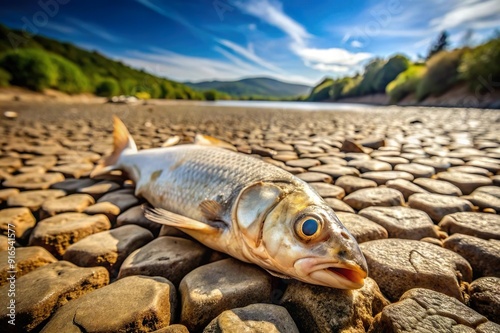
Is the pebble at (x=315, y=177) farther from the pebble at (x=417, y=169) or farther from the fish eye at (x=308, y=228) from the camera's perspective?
the fish eye at (x=308, y=228)

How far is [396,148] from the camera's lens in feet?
16.0

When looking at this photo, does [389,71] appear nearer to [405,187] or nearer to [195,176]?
[405,187]

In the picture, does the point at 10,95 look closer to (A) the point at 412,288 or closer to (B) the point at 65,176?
(B) the point at 65,176

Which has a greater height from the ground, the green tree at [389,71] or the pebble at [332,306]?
the green tree at [389,71]

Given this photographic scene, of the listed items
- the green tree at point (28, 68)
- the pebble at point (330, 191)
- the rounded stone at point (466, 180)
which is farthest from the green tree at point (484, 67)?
the green tree at point (28, 68)

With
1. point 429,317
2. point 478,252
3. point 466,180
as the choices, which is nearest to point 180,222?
point 429,317

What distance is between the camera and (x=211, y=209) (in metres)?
1.83

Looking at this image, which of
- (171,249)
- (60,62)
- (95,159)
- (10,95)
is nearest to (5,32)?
(60,62)

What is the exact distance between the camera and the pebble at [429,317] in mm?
1100

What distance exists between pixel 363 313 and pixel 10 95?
35.0 m

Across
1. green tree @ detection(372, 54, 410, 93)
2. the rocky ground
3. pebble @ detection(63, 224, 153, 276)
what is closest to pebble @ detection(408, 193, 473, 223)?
the rocky ground

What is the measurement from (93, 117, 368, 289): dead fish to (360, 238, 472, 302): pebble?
1.19ft

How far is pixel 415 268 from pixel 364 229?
45 cm

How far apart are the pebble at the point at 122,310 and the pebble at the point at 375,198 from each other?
73.0 inches
